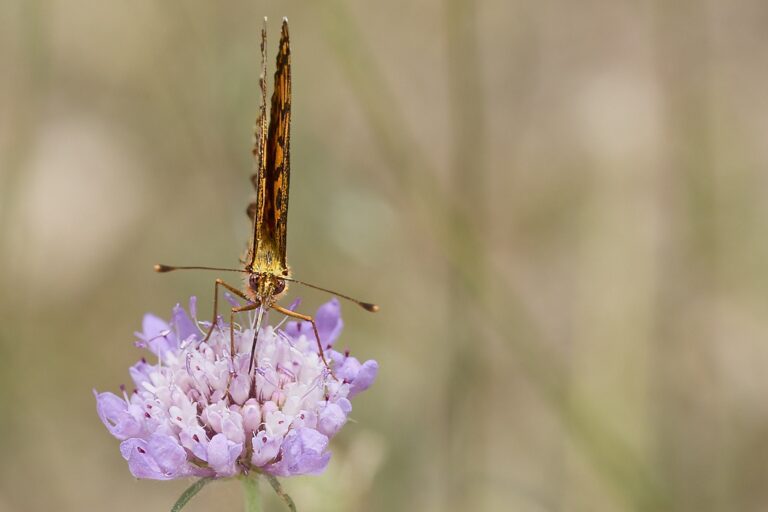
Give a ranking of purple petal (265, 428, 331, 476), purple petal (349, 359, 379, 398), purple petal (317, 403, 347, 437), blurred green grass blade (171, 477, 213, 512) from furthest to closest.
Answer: purple petal (349, 359, 379, 398)
purple petal (317, 403, 347, 437)
purple petal (265, 428, 331, 476)
blurred green grass blade (171, 477, 213, 512)

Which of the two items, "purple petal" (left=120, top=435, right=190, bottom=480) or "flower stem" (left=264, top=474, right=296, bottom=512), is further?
"purple petal" (left=120, top=435, right=190, bottom=480)

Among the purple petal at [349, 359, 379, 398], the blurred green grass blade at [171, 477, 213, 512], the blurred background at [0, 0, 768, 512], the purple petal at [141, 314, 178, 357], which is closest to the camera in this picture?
the blurred green grass blade at [171, 477, 213, 512]

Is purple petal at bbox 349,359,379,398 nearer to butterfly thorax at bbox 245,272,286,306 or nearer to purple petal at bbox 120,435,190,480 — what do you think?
butterfly thorax at bbox 245,272,286,306

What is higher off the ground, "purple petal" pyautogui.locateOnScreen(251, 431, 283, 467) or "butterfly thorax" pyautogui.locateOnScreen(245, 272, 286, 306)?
"butterfly thorax" pyautogui.locateOnScreen(245, 272, 286, 306)

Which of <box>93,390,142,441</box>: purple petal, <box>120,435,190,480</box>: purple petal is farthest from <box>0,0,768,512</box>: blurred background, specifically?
<box>120,435,190,480</box>: purple petal

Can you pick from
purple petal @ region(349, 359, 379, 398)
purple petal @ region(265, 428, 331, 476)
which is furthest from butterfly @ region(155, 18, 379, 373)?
purple petal @ region(265, 428, 331, 476)

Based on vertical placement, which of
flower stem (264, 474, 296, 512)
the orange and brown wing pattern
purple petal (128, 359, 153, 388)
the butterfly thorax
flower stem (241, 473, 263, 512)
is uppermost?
the orange and brown wing pattern

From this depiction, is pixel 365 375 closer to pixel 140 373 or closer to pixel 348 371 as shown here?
→ pixel 348 371
